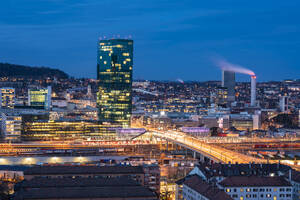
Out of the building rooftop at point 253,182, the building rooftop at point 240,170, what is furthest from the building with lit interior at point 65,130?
the building rooftop at point 253,182

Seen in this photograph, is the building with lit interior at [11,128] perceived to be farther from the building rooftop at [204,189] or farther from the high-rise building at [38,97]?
the building rooftop at [204,189]

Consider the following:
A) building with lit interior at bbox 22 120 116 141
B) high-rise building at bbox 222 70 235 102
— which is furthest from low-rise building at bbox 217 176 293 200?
high-rise building at bbox 222 70 235 102

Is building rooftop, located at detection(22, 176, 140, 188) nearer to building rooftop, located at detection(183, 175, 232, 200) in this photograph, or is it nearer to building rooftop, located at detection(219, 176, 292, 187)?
building rooftop, located at detection(183, 175, 232, 200)

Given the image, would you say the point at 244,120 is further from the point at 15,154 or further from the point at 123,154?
the point at 15,154

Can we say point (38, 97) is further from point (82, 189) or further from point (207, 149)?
point (82, 189)

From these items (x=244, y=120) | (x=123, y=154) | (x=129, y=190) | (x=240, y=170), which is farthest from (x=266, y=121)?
(x=129, y=190)

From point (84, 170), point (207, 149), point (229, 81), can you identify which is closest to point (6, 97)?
point (207, 149)
